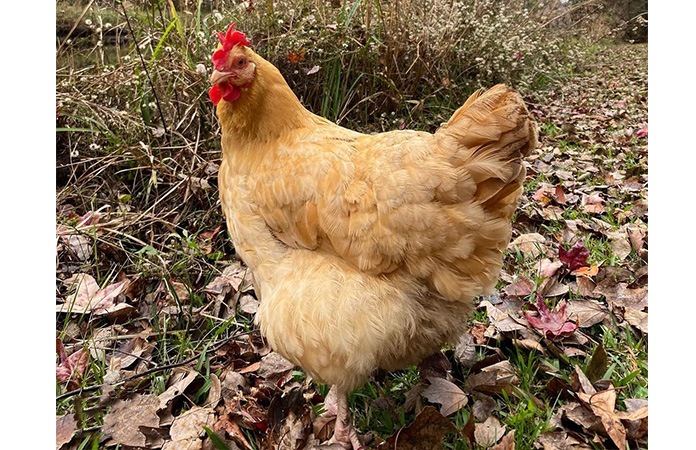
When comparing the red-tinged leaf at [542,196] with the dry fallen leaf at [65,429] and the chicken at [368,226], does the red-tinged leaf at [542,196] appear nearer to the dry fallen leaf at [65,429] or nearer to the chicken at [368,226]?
the chicken at [368,226]

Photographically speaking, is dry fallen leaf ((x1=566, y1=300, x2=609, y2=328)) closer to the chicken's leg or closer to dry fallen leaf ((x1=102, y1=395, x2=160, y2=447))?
the chicken's leg

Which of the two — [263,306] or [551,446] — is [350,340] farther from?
[551,446]

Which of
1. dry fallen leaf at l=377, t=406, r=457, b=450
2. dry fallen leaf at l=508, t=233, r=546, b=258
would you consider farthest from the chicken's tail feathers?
dry fallen leaf at l=508, t=233, r=546, b=258

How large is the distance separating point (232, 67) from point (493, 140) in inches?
40.7

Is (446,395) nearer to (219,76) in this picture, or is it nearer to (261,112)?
(261,112)

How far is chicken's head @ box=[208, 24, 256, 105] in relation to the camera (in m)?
→ 1.67

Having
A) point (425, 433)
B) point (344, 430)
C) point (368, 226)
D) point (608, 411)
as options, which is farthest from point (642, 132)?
point (344, 430)

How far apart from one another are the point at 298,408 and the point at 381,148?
3.31 ft

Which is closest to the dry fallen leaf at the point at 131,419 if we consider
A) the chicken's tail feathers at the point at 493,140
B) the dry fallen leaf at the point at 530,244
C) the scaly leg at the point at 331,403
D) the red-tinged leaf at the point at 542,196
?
the scaly leg at the point at 331,403

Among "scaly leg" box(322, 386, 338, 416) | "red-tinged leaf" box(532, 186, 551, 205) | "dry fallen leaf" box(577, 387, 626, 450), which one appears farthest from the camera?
"red-tinged leaf" box(532, 186, 551, 205)

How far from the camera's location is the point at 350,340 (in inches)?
56.5

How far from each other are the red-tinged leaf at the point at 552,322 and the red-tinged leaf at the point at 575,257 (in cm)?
37

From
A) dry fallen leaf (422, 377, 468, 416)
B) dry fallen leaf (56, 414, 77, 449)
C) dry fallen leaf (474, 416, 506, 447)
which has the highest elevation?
dry fallen leaf (474, 416, 506, 447)

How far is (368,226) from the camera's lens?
1.41 metres
